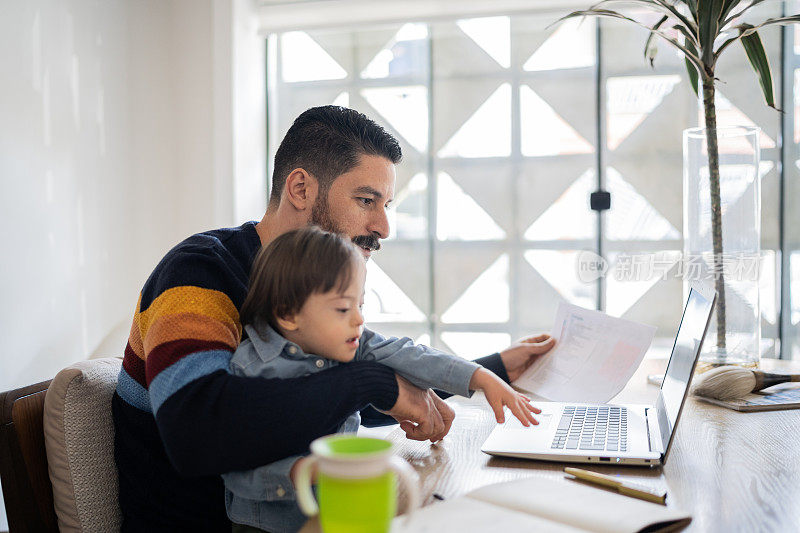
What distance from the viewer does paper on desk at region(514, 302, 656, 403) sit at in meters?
1.28

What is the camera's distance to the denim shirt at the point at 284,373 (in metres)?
0.92

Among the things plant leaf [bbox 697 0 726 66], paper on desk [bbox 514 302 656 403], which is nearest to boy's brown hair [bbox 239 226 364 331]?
paper on desk [bbox 514 302 656 403]

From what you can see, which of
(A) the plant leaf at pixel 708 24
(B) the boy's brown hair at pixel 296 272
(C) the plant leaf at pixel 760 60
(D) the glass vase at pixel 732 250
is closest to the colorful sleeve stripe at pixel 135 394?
(B) the boy's brown hair at pixel 296 272

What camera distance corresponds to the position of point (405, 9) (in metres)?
2.56

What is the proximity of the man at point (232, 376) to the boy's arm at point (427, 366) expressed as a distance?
0.08ft

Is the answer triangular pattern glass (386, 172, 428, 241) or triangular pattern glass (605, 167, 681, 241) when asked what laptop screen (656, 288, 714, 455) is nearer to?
triangular pattern glass (605, 167, 681, 241)

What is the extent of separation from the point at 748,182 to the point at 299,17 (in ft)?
5.84

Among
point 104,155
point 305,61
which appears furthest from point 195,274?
point 305,61

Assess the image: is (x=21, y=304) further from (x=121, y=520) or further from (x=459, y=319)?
(x=459, y=319)

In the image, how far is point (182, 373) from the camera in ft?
2.96

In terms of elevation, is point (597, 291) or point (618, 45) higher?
point (618, 45)

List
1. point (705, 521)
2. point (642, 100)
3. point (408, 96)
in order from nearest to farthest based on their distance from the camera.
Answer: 1. point (705, 521)
2. point (642, 100)
3. point (408, 96)

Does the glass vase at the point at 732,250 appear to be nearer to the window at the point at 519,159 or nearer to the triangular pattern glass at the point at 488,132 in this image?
the window at the point at 519,159

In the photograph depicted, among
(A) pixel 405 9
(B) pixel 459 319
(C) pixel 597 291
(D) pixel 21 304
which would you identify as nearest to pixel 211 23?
(A) pixel 405 9
